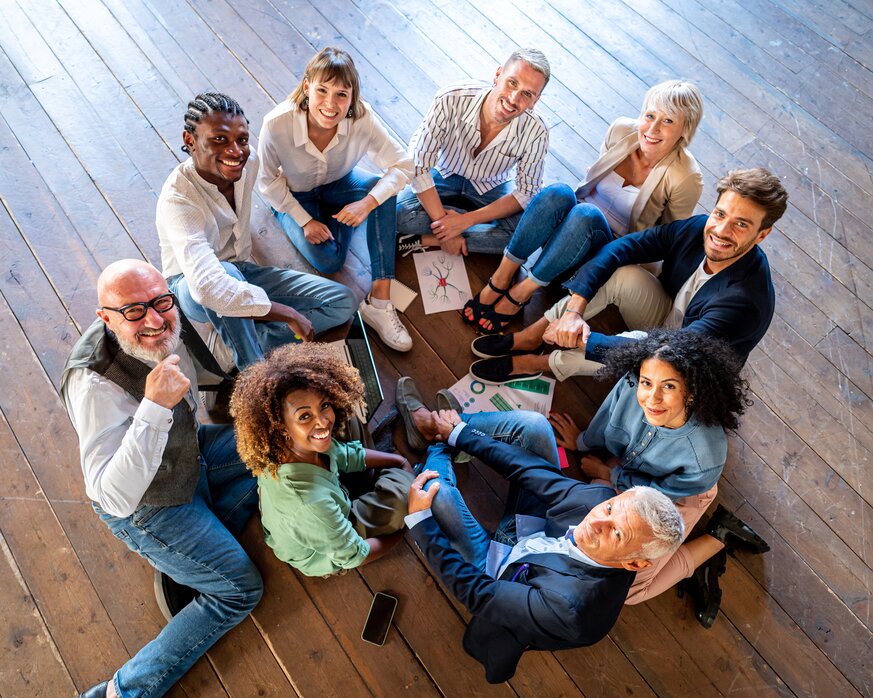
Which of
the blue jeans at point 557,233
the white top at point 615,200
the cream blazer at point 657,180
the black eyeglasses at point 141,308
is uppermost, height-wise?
the cream blazer at point 657,180

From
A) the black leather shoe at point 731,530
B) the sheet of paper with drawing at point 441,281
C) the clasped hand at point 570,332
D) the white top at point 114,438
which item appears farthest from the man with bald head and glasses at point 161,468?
the black leather shoe at point 731,530

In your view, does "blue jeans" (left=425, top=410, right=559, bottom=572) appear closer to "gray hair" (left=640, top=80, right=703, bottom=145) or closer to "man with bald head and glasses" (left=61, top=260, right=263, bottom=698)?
"man with bald head and glasses" (left=61, top=260, right=263, bottom=698)

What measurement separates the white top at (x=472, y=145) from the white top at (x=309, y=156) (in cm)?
12

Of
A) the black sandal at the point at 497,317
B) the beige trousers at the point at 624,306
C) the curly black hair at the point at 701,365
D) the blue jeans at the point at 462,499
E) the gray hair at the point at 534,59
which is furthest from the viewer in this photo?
the black sandal at the point at 497,317

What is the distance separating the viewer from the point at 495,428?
98.9 inches

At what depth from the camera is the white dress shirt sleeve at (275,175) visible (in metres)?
2.55

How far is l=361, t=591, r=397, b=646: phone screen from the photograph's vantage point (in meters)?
2.37

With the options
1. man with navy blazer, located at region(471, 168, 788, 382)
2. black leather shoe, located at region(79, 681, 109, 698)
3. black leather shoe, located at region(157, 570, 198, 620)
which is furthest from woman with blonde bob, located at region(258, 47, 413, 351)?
black leather shoe, located at region(79, 681, 109, 698)

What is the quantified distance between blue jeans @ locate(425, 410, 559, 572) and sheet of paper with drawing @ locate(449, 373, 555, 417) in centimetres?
17

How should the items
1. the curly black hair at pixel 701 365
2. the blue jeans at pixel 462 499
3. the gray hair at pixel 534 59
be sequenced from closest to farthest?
the curly black hair at pixel 701 365 → the blue jeans at pixel 462 499 → the gray hair at pixel 534 59

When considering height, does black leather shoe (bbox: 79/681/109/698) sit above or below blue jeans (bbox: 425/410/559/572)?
below

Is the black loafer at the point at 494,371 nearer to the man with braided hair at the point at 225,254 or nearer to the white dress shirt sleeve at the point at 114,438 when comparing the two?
the man with braided hair at the point at 225,254

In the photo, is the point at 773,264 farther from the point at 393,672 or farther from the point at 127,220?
the point at 127,220

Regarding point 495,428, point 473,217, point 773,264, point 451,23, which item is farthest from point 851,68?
point 495,428
